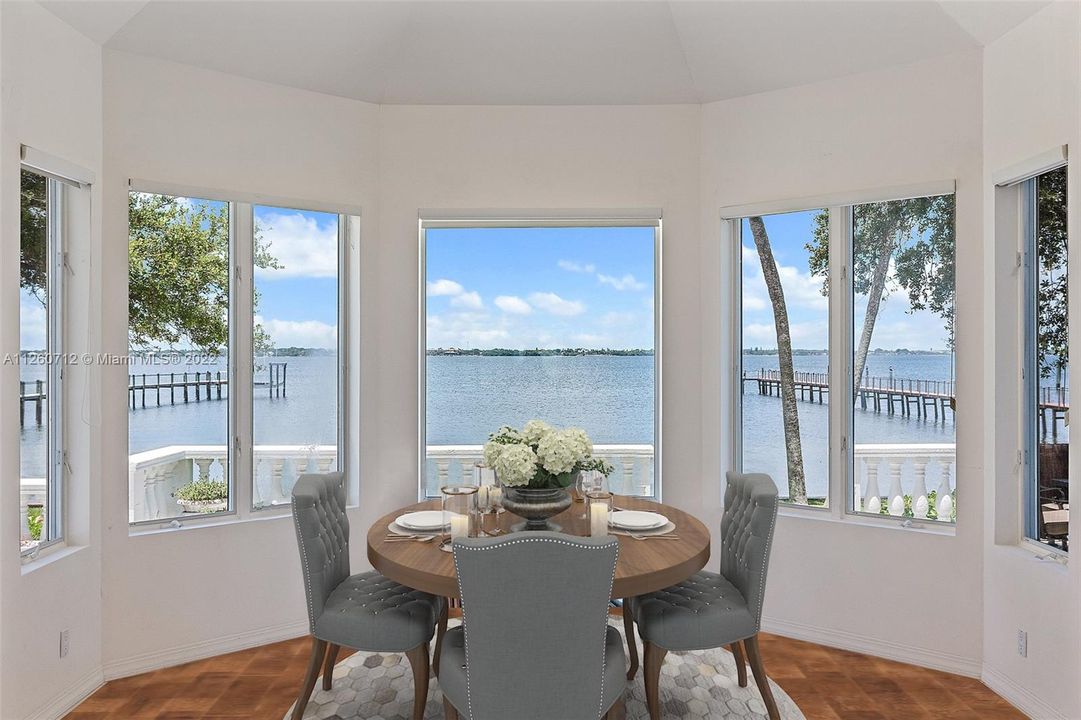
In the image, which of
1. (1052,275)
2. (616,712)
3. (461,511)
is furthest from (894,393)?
(461,511)

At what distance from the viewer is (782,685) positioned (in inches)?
112

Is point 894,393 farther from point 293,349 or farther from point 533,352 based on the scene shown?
point 293,349

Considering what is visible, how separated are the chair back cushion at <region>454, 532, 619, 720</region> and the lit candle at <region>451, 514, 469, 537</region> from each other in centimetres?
45

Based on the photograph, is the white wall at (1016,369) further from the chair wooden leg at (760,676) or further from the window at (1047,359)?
the chair wooden leg at (760,676)

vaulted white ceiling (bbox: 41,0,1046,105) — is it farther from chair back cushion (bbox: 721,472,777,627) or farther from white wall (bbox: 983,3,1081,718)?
chair back cushion (bbox: 721,472,777,627)

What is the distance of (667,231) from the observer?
146 inches

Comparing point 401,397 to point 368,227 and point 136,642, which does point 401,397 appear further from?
point 136,642

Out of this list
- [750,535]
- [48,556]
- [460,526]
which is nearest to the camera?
[460,526]

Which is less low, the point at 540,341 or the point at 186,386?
the point at 540,341

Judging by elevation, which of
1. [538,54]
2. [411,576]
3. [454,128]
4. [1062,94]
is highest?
[538,54]

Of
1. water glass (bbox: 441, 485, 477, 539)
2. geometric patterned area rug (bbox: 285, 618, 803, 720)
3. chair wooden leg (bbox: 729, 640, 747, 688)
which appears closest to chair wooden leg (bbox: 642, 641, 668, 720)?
geometric patterned area rug (bbox: 285, 618, 803, 720)

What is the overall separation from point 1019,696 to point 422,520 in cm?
258

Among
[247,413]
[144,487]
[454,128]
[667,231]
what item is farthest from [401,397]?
[667,231]

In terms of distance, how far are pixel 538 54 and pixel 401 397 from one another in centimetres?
201
